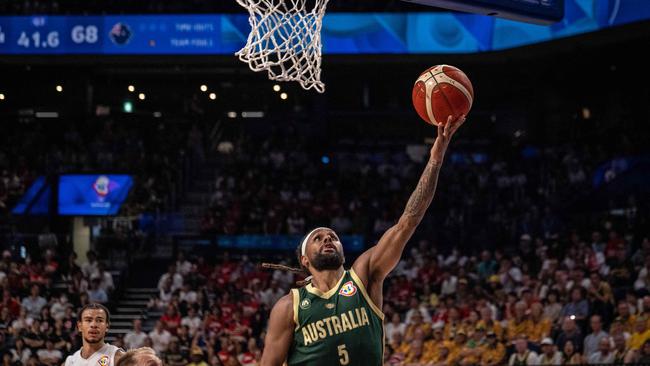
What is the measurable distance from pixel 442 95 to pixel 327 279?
1.13m

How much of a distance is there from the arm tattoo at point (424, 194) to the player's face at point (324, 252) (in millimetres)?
347

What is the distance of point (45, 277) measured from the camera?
53.9ft

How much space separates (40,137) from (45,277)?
19.9 ft

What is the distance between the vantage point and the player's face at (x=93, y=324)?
5.98 metres

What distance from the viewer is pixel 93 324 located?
5969mm

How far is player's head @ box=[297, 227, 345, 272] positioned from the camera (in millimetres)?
4375

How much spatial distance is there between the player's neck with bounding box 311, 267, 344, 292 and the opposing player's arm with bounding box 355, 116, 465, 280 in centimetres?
12

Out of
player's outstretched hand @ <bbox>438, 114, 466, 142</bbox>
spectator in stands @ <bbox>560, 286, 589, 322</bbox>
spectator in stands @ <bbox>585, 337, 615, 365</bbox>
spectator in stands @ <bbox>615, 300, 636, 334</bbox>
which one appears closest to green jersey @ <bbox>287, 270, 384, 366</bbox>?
player's outstretched hand @ <bbox>438, 114, 466, 142</bbox>

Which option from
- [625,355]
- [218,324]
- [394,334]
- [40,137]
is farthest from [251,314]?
[40,137]

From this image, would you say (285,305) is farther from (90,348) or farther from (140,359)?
(90,348)

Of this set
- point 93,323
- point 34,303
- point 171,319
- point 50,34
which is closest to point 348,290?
point 93,323

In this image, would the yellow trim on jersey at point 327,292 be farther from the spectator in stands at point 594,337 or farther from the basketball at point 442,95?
the spectator in stands at point 594,337

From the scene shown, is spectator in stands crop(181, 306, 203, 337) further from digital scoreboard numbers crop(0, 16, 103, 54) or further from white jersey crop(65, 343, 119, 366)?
white jersey crop(65, 343, 119, 366)

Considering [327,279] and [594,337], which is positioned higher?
[327,279]
